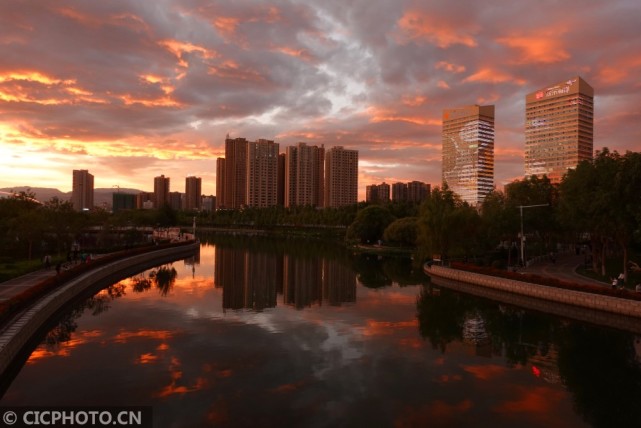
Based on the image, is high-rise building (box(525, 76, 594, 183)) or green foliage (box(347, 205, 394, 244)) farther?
high-rise building (box(525, 76, 594, 183))

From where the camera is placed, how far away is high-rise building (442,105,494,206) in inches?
7215

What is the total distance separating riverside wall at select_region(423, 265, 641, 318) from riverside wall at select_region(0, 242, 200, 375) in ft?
109

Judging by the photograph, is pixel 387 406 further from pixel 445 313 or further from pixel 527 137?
pixel 527 137

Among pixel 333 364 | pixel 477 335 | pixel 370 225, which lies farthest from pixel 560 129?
pixel 333 364

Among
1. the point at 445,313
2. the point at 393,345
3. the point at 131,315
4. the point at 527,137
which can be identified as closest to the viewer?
the point at 393,345

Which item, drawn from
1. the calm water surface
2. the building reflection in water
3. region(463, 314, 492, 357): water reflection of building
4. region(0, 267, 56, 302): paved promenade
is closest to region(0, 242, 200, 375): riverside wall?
the calm water surface

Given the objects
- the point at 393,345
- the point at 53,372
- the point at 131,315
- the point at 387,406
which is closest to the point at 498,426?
the point at 387,406

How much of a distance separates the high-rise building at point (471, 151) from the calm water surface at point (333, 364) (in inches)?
6209

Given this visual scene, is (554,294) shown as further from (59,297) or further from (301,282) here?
(59,297)

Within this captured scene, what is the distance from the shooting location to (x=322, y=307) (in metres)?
33.4

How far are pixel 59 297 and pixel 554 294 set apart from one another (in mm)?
34204

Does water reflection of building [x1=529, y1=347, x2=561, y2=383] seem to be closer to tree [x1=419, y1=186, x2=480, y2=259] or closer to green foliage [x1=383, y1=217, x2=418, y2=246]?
tree [x1=419, y1=186, x2=480, y2=259]

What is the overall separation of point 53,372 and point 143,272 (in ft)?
115

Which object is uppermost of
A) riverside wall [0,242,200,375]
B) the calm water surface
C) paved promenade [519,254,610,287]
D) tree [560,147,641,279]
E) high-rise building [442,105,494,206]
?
high-rise building [442,105,494,206]
